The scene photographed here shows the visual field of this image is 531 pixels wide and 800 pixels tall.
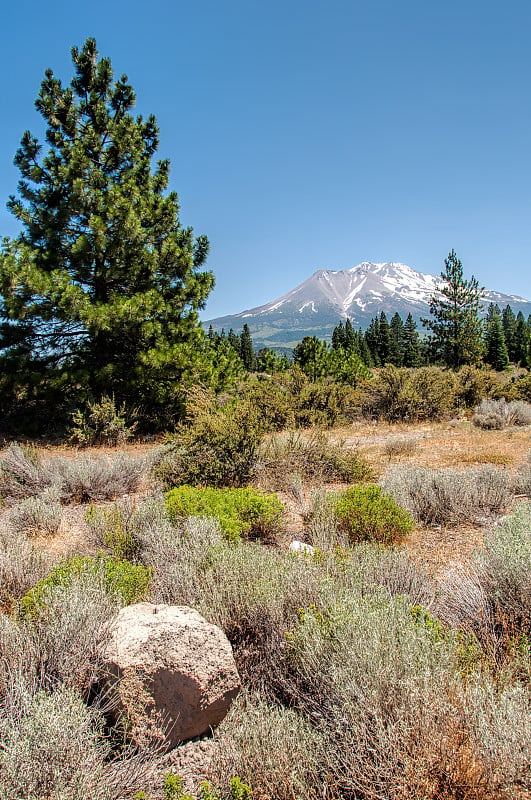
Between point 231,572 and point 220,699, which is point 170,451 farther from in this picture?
point 220,699

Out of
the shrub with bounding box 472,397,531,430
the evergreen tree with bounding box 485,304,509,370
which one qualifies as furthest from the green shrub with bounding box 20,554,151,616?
the evergreen tree with bounding box 485,304,509,370

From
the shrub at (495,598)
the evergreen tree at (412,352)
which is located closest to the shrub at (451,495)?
the shrub at (495,598)

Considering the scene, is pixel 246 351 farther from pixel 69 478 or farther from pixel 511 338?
pixel 69 478

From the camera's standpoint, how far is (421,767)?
144 cm

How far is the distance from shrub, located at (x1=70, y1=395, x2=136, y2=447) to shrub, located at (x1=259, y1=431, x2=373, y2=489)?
16.4 feet

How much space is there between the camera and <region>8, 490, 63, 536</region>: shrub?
14.7 feet

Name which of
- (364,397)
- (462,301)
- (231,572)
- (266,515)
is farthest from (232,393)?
(462,301)

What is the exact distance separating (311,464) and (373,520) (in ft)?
8.44

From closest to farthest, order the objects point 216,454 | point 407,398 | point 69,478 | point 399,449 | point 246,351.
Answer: point 69,478, point 216,454, point 399,449, point 407,398, point 246,351

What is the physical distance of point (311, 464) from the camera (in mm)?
6523

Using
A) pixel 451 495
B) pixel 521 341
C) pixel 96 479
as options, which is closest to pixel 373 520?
pixel 451 495

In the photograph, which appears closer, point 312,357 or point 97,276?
point 97,276

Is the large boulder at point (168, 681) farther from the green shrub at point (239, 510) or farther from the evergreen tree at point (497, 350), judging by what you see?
the evergreen tree at point (497, 350)

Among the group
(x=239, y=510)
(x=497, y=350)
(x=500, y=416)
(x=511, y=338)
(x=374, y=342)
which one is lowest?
(x=500, y=416)
